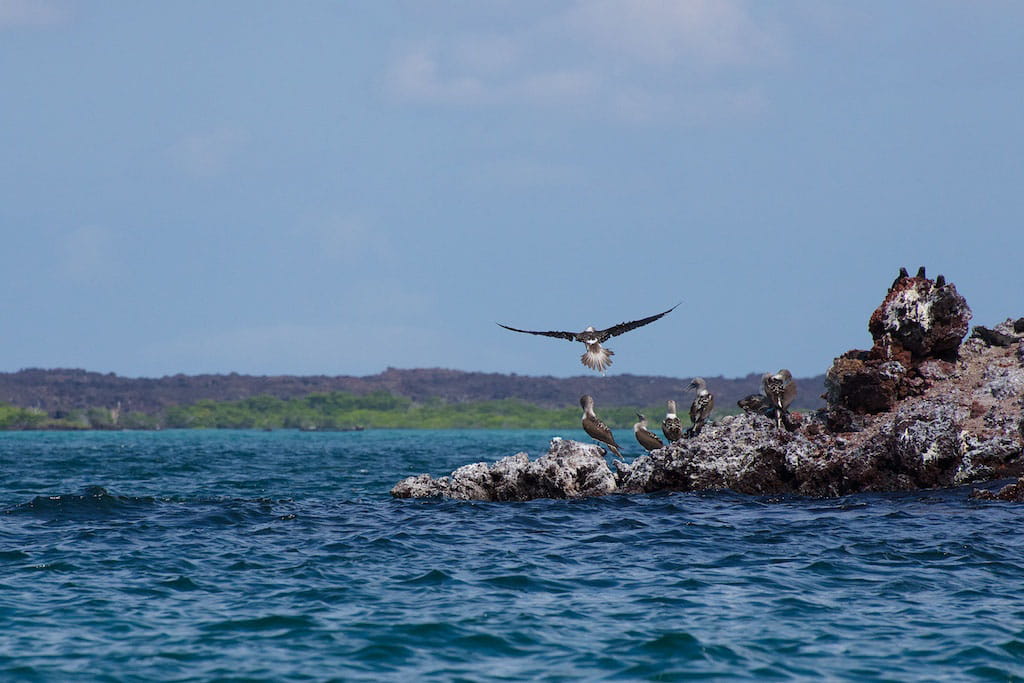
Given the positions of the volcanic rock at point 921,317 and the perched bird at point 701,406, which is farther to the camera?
the perched bird at point 701,406

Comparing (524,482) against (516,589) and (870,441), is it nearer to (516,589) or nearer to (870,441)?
(870,441)

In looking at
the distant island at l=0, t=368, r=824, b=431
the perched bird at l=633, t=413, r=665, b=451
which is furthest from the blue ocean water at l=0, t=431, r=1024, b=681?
the distant island at l=0, t=368, r=824, b=431

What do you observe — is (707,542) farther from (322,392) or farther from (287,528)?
(322,392)

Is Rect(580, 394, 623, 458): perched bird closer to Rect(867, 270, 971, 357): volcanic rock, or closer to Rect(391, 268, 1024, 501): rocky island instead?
Rect(391, 268, 1024, 501): rocky island

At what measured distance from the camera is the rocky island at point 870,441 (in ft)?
72.3

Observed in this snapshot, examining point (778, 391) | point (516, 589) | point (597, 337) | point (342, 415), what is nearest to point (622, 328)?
point (597, 337)

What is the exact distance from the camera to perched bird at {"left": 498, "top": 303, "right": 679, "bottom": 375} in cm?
2612

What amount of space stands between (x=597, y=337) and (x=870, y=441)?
726 centimetres

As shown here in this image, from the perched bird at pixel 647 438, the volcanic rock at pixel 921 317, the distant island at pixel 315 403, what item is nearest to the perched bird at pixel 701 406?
the perched bird at pixel 647 438

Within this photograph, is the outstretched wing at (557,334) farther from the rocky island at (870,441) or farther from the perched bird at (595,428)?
the rocky island at (870,441)

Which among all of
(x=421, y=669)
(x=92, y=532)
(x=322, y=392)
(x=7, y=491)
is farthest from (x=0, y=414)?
(x=421, y=669)

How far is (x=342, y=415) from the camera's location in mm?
146250

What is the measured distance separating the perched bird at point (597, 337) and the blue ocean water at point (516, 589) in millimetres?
4906

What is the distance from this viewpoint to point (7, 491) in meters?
27.1
